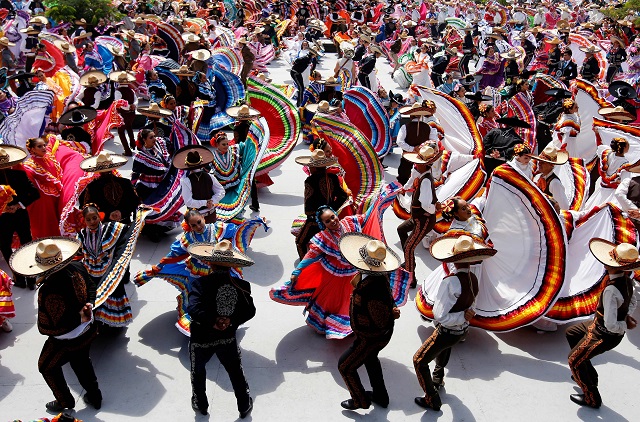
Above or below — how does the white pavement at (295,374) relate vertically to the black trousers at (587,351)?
below

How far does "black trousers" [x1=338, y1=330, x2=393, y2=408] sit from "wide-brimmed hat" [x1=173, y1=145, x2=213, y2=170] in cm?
257

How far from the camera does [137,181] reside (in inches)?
269

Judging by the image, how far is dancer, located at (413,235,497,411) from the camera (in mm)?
3939

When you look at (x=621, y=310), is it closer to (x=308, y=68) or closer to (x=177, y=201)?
(x=177, y=201)

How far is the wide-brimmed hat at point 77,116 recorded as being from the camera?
7.42 metres

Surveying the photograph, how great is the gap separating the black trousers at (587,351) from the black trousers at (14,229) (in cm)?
484

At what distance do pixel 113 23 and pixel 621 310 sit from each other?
50.8 feet

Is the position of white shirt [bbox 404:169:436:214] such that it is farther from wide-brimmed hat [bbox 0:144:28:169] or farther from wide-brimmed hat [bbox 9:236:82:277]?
wide-brimmed hat [bbox 0:144:28:169]

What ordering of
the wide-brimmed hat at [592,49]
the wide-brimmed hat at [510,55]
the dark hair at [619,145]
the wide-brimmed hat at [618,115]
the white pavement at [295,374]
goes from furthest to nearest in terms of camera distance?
1. the wide-brimmed hat at [592,49]
2. the wide-brimmed hat at [510,55]
3. the wide-brimmed hat at [618,115]
4. the dark hair at [619,145]
5. the white pavement at [295,374]

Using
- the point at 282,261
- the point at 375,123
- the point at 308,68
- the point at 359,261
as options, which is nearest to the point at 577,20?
the point at 308,68

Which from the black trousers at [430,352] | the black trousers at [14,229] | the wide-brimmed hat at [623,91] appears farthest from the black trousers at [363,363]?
the wide-brimmed hat at [623,91]

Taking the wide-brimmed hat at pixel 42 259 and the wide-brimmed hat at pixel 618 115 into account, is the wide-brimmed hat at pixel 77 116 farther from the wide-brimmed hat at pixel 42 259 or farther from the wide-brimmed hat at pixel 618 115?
the wide-brimmed hat at pixel 618 115

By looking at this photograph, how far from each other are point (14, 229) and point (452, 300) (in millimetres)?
4150

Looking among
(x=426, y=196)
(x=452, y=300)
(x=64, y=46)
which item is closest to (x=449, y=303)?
(x=452, y=300)
